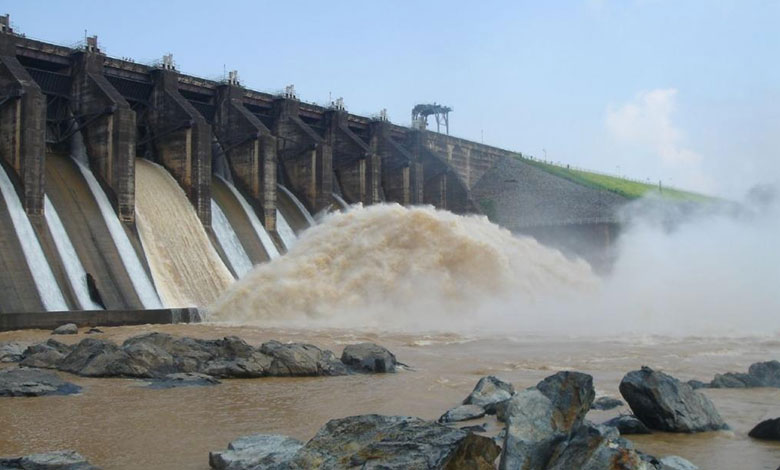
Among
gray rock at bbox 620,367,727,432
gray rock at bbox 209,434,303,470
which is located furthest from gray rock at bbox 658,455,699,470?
gray rock at bbox 209,434,303,470

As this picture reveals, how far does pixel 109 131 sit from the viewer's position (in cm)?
2967

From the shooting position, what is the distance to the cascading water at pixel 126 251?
26484 mm

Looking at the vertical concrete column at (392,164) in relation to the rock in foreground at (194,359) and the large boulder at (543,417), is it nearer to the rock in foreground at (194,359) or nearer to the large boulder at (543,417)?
the rock in foreground at (194,359)

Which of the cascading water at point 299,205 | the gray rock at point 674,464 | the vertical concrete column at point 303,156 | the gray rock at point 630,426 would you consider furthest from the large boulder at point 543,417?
the vertical concrete column at point 303,156

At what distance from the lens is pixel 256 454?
24.0 ft

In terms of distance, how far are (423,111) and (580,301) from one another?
34820mm

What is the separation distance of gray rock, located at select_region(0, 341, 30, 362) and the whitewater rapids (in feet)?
33.5

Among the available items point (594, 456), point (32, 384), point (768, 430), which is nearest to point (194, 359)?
point (32, 384)

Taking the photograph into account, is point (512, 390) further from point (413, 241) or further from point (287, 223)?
point (287, 223)

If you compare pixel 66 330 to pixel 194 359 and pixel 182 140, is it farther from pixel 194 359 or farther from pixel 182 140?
pixel 182 140

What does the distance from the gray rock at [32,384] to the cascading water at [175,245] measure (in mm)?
14724

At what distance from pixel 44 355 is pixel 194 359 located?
2846 millimetres

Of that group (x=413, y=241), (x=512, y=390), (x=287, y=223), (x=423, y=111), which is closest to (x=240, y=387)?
(x=512, y=390)

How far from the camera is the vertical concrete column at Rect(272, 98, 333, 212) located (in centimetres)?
3934
